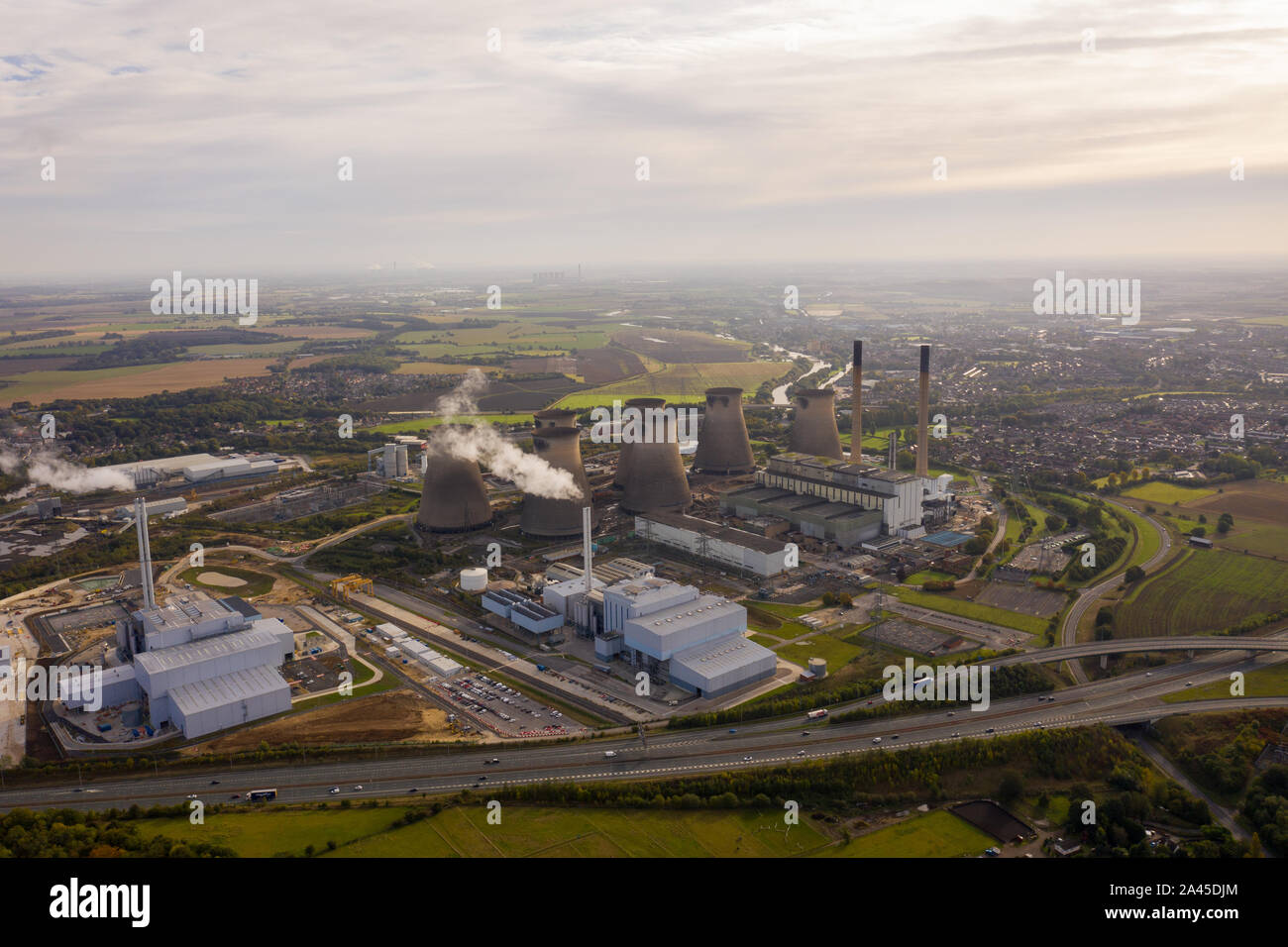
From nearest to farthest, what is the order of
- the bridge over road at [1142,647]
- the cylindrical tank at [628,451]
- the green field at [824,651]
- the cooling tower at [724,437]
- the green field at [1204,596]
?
the bridge over road at [1142,647] < the green field at [824,651] < the green field at [1204,596] < the cylindrical tank at [628,451] < the cooling tower at [724,437]

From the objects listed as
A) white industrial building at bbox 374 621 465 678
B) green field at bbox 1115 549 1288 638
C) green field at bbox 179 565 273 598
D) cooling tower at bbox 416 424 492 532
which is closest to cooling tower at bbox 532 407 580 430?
cooling tower at bbox 416 424 492 532

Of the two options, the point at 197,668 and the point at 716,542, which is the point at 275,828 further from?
the point at 716,542

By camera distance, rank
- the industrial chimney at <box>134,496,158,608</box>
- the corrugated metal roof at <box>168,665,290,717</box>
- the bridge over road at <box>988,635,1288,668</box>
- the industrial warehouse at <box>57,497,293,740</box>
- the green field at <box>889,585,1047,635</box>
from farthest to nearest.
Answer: the green field at <box>889,585,1047,635</box>
the industrial chimney at <box>134,496,158,608</box>
the bridge over road at <box>988,635,1288,668</box>
the industrial warehouse at <box>57,497,293,740</box>
the corrugated metal roof at <box>168,665,290,717</box>

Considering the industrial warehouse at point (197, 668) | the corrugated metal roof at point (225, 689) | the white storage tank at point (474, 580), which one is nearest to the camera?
the corrugated metal roof at point (225, 689)

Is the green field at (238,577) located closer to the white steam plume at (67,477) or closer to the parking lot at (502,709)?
the parking lot at (502,709)

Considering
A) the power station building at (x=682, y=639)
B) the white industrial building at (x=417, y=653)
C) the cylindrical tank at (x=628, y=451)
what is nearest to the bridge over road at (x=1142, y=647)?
the power station building at (x=682, y=639)

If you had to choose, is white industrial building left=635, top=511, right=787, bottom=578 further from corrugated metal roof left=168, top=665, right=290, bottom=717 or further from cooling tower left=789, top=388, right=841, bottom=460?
corrugated metal roof left=168, top=665, right=290, bottom=717
